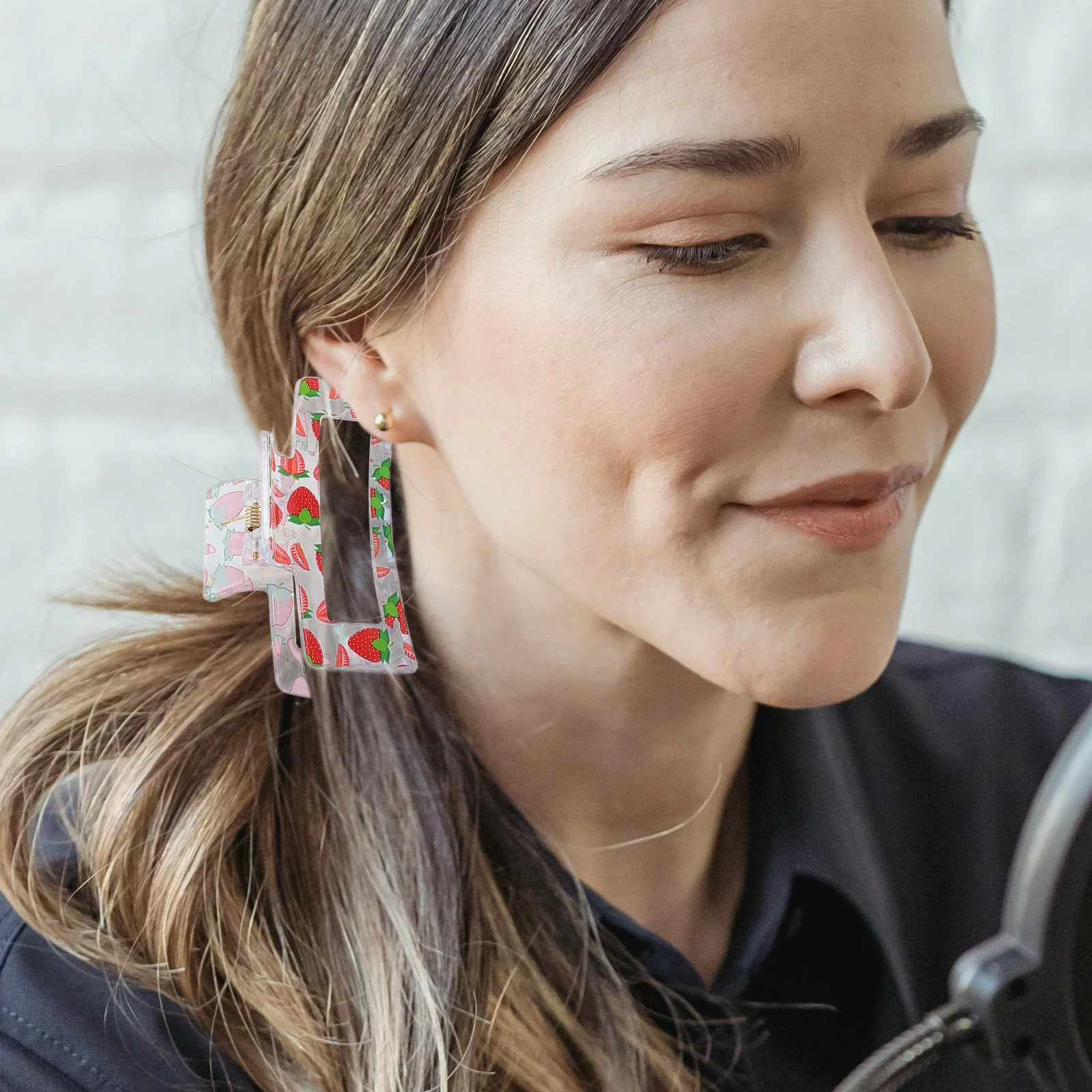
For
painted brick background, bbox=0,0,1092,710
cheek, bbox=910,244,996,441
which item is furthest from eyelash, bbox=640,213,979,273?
painted brick background, bbox=0,0,1092,710

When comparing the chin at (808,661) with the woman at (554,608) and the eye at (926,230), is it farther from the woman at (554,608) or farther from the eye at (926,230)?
the eye at (926,230)

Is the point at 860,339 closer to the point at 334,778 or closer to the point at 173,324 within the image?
the point at 334,778

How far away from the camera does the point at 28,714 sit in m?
0.84

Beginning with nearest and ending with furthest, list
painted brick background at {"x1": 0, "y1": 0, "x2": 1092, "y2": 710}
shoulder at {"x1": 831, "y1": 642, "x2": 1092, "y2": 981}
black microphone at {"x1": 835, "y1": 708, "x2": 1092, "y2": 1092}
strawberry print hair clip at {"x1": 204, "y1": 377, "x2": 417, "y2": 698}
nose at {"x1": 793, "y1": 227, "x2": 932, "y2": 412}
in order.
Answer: black microphone at {"x1": 835, "y1": 708, "x2": 1092, "y2": 1092}
nose at {"x1": 793, "y1": 227, "x2": 932, "y2": 412}
strawberry print hair clip at {"x1": 204, "y1": 377, "x2": 417, "y2": 698}
shoulder at {"x1": 831, "y1": 642, "x2": 1092, "y2": 981}
painted brick background at {"x1": 0, "y1": 0, "x2": 1092, "y2": 710}

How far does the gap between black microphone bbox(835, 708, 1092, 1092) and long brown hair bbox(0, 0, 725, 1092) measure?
348 millimetres

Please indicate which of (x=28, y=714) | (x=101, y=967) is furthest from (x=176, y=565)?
(x=101, y=967)

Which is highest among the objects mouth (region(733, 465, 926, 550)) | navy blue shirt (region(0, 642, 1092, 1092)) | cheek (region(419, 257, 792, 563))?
cheek (region(419, 257, 792, 563))

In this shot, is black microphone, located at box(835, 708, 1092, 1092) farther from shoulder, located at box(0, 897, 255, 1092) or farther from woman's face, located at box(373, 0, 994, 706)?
shoulder, located at box(0, 897, 255, 1092)

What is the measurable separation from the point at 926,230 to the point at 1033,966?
0.43 m

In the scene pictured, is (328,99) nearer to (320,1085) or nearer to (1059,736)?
(320,1085)

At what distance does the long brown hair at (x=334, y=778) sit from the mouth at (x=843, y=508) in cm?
23

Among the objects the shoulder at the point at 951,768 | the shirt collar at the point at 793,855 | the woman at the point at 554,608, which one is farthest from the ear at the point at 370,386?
the shoulder at the point at 951,768

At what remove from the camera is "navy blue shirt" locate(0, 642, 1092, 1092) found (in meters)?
0.71

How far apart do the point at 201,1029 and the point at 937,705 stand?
595 millimetres
